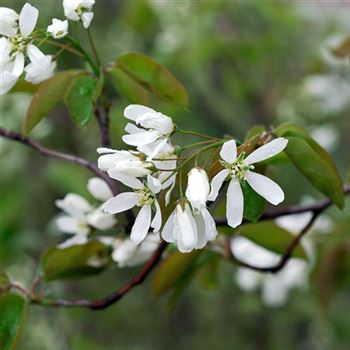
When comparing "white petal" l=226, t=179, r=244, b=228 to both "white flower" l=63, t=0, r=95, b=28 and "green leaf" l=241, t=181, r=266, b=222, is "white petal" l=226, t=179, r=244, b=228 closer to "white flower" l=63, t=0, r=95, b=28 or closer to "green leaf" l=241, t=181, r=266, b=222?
"green leaf" l=241, t=181, r=266, b=222

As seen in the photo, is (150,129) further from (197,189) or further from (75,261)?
(75,261)

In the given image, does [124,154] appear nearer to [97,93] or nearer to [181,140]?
[97,93]

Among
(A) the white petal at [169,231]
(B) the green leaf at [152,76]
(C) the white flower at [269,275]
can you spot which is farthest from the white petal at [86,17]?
(C) the white flower at [269,275]

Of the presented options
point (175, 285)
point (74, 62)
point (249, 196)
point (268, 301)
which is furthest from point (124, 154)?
point (74, 62)

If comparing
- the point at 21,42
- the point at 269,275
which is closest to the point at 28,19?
the point at 21,42

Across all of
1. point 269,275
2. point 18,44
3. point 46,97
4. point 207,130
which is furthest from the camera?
point 207,130
